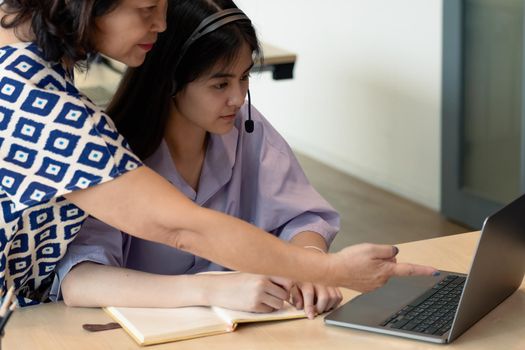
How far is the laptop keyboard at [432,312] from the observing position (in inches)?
65.7

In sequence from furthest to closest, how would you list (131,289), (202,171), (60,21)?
(202,171), (131,289), (60,21)

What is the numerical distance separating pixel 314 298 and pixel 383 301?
4.7 inches

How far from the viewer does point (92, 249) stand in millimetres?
1851

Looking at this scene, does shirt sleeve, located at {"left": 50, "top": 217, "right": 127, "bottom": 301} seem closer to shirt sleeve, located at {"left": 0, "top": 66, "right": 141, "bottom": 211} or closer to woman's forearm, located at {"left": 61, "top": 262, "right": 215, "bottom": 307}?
woman's forearm, located at {"left": 61, "top": 262, "right": 215, "bottom": 307}

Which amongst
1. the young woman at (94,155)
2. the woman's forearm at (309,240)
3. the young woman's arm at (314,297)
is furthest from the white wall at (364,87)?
the young woman at (94,155)

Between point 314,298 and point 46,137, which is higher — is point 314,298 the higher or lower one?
the lower one

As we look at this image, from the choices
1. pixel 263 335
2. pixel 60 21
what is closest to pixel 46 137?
pixel 60 21

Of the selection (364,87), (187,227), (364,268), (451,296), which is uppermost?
(187,227)

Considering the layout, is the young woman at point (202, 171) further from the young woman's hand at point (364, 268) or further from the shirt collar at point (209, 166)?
the young woman's hand at point (364, 268)

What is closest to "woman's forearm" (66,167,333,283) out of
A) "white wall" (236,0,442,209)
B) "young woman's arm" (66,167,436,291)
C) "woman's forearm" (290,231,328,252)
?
"young woman's arm" (66,167,436,291)

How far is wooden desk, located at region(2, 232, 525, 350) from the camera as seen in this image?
5.37ft

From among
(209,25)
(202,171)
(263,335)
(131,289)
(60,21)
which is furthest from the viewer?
(202,171)

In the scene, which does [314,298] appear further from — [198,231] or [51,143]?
[51,143]

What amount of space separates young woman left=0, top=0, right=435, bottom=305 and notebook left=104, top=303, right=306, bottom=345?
5.7 inches
